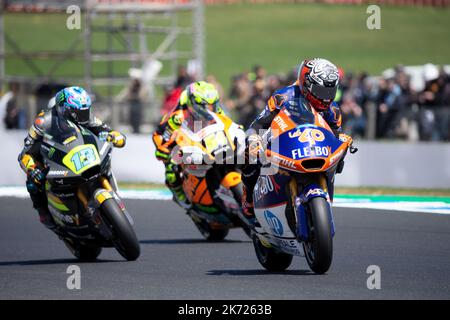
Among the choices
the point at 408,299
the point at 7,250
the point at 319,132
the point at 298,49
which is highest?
the point at 319,132

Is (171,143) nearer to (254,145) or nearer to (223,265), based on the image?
(223,265)

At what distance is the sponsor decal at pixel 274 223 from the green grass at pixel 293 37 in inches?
1307

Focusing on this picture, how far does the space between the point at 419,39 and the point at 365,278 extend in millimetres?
41452

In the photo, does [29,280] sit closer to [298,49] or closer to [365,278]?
[365,278]

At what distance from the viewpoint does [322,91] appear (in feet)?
28.8

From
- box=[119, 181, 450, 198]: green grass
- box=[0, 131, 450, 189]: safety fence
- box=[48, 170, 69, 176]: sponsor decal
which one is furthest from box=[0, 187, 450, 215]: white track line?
box=[48, 170, 69, 176]: sponsor decal

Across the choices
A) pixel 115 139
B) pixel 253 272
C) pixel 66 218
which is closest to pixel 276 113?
pixel 253 272

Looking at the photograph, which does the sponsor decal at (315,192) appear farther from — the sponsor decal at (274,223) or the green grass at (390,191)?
the green grass at (390,191)

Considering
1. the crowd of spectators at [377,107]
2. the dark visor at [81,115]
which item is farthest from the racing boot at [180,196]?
the crowd of spectators at [377,107]

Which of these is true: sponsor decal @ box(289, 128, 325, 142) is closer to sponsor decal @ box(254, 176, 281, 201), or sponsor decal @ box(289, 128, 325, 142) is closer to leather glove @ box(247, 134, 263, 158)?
leather glove @ box(247, 134, 263, 158)

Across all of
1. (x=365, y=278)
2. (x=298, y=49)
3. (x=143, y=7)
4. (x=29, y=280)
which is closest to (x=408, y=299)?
(x=365, y=278)

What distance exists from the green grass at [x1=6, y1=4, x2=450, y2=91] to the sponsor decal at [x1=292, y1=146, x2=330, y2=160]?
33.7m

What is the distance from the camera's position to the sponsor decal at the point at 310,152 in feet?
27.6

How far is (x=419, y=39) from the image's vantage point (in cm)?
4925
